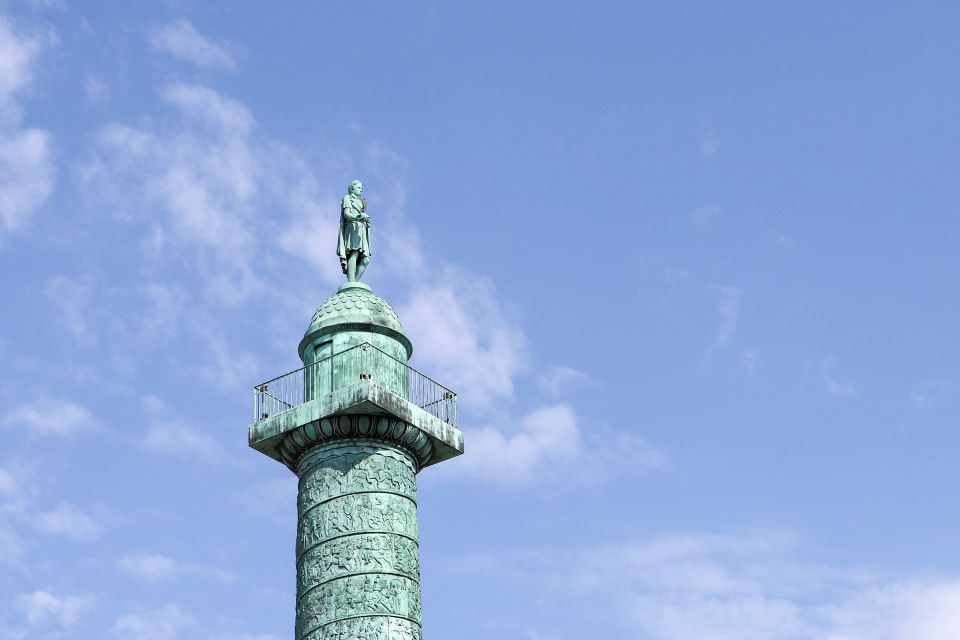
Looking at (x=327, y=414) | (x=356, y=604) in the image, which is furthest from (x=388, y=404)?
(x=356, y=604)

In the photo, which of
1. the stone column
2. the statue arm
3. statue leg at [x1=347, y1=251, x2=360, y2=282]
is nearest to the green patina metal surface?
the stone column

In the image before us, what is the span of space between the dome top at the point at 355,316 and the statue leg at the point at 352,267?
0.50m

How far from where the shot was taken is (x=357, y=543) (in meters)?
23.5

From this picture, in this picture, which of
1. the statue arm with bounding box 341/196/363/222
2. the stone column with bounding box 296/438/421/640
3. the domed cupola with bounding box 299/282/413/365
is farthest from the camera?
the statue arm with bounding box 341/196/363/222

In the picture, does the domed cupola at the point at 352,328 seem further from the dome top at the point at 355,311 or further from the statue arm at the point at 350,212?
the statue arm at the point at 350,212

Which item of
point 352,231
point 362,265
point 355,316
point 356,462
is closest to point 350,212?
point 352,231

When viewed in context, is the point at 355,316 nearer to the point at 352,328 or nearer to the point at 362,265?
the point at 352,328

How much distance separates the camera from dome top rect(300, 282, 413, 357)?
83.3ft

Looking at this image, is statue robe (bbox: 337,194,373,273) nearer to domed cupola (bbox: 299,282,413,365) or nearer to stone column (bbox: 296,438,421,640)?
domed cupola (bbox: 299,282,413,365)

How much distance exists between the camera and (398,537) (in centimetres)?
2386

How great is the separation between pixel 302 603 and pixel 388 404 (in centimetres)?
302

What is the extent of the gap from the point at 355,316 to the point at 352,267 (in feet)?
5.02

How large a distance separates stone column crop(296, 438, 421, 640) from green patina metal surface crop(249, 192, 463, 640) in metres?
0.01

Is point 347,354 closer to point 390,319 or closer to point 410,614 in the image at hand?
point 390,319
